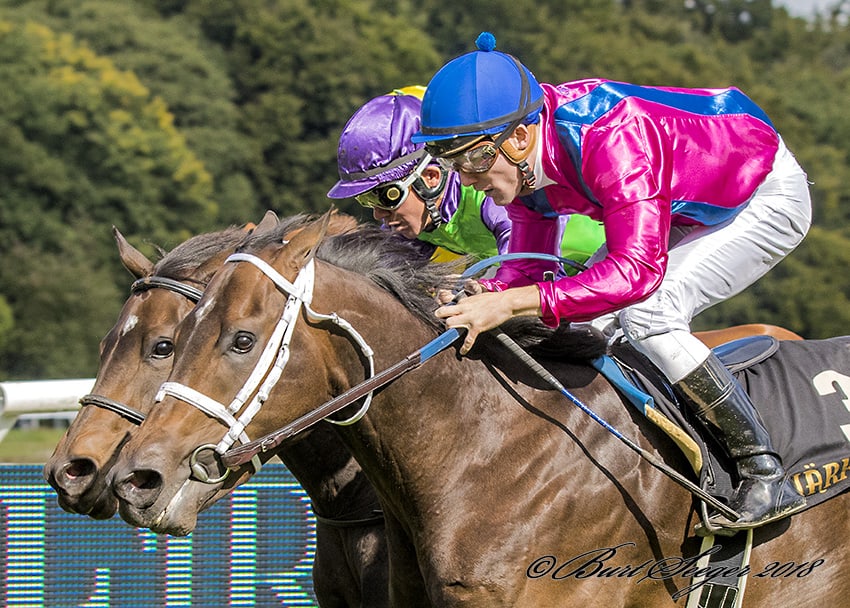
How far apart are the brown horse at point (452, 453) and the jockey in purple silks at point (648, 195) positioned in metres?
0.16

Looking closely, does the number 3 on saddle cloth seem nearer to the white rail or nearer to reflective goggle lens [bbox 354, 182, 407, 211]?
reflective goggle lens [bbox 354, 182, 407, 211]

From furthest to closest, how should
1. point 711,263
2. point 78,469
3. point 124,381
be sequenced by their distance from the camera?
point 124,381
point 78,469
point 711,263

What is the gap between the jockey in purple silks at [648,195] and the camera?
311 cm

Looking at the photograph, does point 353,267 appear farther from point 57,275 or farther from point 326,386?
point 57,275

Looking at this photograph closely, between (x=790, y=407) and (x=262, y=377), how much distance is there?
5.09 ft

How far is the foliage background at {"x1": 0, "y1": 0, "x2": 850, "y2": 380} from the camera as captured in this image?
2953 centimetres

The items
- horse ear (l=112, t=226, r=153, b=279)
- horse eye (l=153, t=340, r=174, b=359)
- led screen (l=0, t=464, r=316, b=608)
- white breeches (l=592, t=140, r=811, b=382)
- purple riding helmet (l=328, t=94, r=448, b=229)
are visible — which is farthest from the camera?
led screen (l=0, t=464, r=316, b=608)

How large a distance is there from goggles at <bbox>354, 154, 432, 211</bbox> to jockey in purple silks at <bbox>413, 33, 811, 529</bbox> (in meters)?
0.95

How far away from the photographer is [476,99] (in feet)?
10.5

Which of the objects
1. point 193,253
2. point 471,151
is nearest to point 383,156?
point 193,253

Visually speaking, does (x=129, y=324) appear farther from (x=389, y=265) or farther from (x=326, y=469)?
(x=389, y=265)

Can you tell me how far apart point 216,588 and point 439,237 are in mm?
1764
